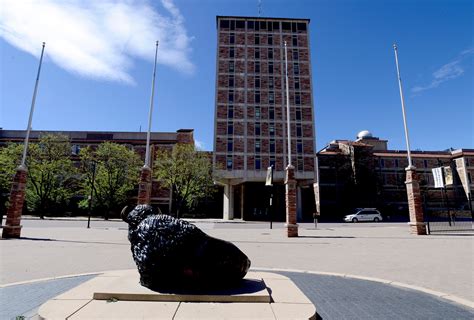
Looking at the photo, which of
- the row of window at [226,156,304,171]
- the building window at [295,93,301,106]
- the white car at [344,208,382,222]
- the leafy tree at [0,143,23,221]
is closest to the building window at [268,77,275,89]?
the building window at [295,93,301,106]

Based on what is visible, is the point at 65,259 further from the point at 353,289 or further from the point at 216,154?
the point at 216,154

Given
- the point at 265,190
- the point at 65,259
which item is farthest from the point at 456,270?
the point at 265,190

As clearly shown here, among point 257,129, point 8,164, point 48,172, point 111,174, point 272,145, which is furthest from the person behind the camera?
point 257,129

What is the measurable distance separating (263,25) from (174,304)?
50512 mm

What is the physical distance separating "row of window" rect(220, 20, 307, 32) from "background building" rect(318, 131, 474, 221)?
22898mm

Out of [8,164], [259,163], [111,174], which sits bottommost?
[111,174]

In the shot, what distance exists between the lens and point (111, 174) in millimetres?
42344

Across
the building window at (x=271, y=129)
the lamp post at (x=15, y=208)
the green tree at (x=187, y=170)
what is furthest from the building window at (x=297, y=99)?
the lamp post at (x=15, y=208)

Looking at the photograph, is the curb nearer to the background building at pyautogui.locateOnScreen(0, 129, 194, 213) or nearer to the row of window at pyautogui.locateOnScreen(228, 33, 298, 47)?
the background building at pyautogui.locateOnScreen(0, 129, 194, 213)

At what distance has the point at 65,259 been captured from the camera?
891 centimetres

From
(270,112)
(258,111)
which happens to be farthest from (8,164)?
(270,112)

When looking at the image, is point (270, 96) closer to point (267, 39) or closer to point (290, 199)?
point (267, 39)

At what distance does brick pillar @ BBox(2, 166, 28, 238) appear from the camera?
14273mm

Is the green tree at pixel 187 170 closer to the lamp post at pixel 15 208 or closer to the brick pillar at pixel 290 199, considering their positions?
the lamp post at pixel 15 208
